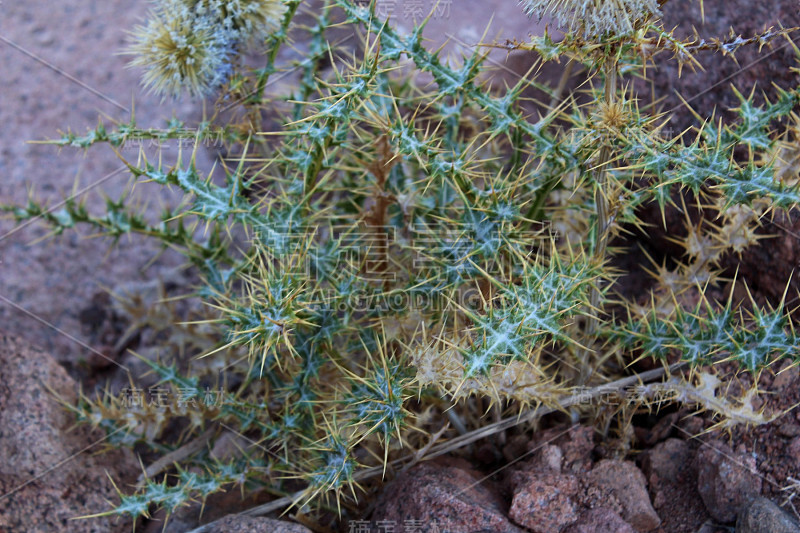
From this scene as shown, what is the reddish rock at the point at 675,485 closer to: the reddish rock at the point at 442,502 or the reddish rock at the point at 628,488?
the reddish rock at the point at 628,488

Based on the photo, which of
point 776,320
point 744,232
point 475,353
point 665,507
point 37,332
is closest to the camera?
point 475,353

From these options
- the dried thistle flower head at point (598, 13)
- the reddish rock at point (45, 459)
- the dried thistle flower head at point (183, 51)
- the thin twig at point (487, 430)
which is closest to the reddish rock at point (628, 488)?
the thin twig at point (487, 430)

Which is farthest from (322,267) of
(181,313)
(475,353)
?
(181,313)

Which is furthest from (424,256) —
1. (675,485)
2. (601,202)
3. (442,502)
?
(675,485)

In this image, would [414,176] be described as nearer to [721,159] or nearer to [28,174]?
[721,159]

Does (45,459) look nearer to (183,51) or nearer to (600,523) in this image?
(183,51)

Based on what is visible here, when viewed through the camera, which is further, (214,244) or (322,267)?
(214,244)
